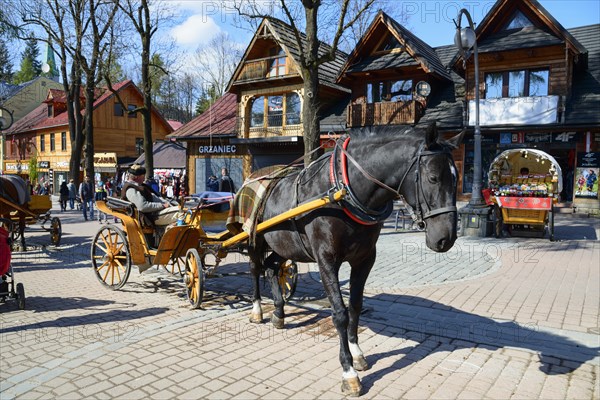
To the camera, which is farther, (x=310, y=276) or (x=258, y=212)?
(x=310, y=276)

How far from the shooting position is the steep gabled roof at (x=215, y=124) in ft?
89.0

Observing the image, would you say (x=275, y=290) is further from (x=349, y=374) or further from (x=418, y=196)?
(x=418, y=196)

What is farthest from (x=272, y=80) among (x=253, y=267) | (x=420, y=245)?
(x=253, y=267)

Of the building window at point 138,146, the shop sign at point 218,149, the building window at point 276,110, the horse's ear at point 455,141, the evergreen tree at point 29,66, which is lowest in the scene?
the horse's ear at point 455,141

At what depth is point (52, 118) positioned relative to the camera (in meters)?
39.6

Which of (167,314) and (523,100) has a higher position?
(523,100)

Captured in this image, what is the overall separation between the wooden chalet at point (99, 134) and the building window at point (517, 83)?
26.7 meters

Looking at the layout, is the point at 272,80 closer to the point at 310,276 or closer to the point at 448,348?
the point at 310,276

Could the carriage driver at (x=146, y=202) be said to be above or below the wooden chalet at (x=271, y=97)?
below

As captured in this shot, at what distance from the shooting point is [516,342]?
4715 mm

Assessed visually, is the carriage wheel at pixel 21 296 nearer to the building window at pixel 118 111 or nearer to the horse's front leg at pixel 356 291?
the horse's front leg at pixel 356 291

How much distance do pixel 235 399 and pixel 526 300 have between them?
4753mm

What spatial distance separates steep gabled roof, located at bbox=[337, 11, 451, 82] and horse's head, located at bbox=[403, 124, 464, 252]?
17572 millimetres

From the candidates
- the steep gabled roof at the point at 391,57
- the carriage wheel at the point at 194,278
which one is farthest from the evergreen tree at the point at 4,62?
the carriage wheel at the point at 194,278
